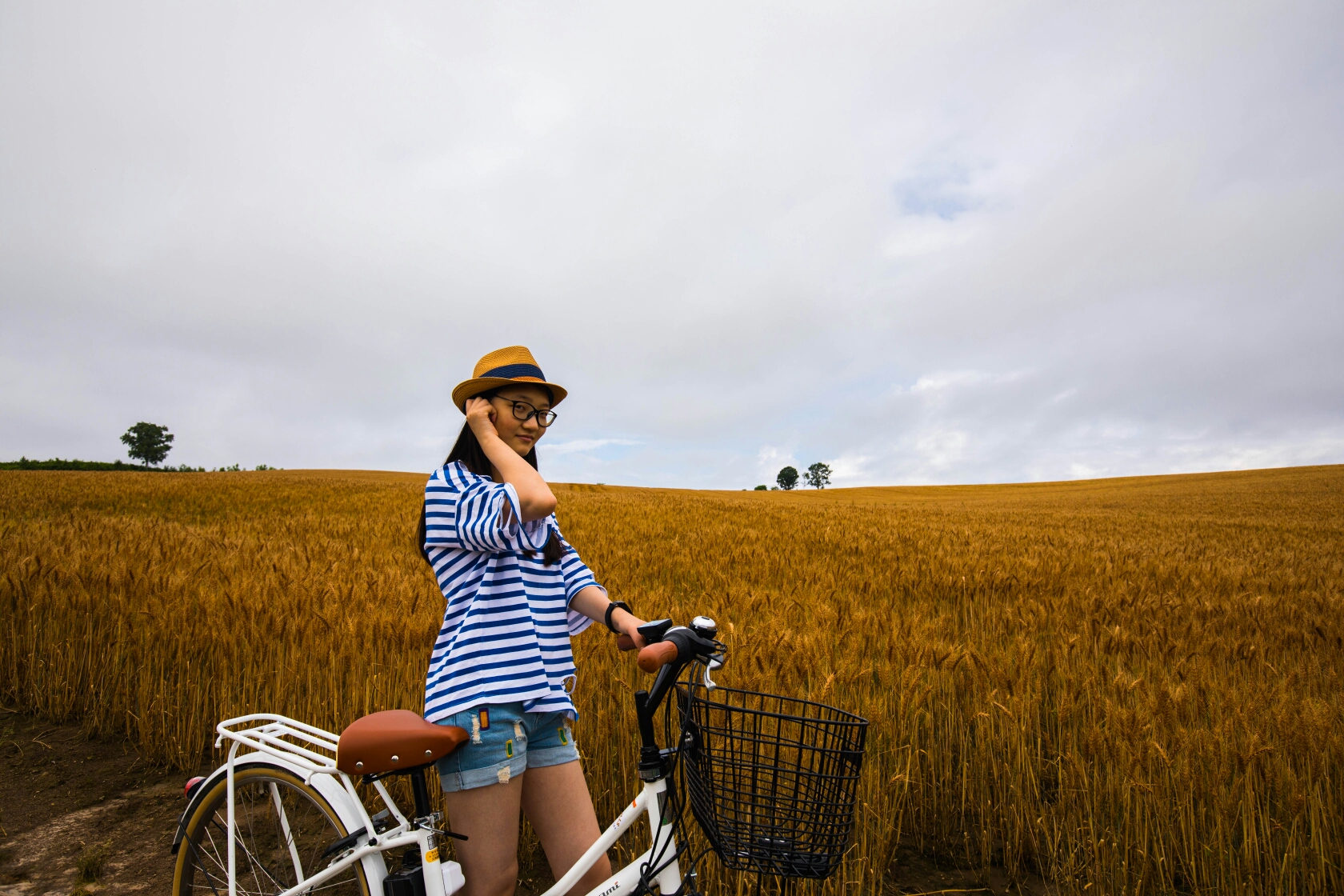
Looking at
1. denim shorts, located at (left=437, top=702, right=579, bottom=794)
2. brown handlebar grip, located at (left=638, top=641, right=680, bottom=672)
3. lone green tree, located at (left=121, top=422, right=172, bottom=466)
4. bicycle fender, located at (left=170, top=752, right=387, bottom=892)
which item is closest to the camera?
brown handlebar grip, located at (left=638, top=641, right=680, bottom=672)

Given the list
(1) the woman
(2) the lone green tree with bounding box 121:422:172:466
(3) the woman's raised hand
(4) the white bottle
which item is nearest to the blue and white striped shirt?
(1) the woman

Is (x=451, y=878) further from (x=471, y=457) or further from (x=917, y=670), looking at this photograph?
(x=917, y=670)

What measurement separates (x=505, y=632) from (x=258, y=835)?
→ 204 cm

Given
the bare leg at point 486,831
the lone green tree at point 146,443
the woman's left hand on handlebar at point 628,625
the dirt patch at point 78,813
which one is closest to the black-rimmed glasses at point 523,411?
the woman's left hand on handlebar at point 628,625

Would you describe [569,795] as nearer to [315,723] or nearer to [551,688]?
[551,688]

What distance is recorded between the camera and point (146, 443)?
2928 inches

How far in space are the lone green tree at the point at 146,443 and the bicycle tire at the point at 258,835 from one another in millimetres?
90726

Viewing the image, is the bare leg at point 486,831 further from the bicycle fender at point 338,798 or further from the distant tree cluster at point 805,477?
the distant tree cluster at point 805,477

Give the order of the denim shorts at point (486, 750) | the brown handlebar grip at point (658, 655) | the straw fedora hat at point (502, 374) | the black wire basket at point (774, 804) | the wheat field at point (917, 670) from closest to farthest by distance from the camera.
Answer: the black wire basket at point (774, 804) < the brown handlebar grip at point (658, 655) < the denim shorts at point (486, 750) < the straw fedora hat at point (502, 374) < the wheat field at point (917, 670)

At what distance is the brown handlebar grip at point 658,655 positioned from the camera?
1.32 metres

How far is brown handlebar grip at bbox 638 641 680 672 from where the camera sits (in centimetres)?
132

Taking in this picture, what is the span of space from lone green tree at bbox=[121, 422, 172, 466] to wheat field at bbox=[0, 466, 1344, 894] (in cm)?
8333

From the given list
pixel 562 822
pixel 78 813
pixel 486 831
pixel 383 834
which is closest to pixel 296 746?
pixel 383 834

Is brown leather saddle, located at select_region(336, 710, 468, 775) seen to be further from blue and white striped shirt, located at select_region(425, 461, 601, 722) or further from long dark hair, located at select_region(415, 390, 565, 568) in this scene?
long dark hair, located at select_region(415, 390, 565, 568)
